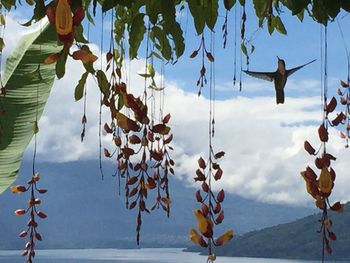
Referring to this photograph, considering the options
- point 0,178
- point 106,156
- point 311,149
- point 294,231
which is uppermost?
point 311,149

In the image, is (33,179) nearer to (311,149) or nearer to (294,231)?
(311,149)

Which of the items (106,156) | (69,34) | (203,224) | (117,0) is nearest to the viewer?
(69,34)

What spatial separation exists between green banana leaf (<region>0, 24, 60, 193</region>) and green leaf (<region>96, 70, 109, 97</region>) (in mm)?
1357

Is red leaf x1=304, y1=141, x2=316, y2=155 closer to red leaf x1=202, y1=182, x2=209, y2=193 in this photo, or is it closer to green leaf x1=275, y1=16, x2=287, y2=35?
red leaf x1=202, y1=182, x2=209, y2=193

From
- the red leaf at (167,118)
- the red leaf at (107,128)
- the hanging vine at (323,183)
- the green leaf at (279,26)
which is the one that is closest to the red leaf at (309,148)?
the hanging vine at (323,183)

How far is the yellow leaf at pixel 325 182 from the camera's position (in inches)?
54.8

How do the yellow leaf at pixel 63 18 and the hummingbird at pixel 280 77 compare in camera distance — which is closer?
the yellow leaf at pixel 63 18

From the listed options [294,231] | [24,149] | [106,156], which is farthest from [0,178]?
[294,231]

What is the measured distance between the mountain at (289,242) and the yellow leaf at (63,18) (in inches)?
6222

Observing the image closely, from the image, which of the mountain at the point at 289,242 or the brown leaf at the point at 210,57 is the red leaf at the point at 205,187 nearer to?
the brown leaf at the point at 210,57

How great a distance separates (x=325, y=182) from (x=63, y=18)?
2.05ft

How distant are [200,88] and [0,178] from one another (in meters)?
1.40

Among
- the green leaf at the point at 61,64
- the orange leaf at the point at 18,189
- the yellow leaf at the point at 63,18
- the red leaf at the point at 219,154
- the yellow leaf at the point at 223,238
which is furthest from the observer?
the orange leaf at the point at 18,189

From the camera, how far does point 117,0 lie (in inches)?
66.7
